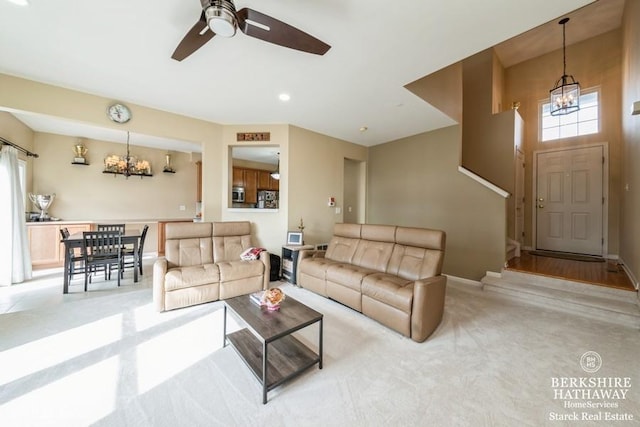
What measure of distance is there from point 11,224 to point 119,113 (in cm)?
238

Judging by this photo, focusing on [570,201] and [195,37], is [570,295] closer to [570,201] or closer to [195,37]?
[570,201]

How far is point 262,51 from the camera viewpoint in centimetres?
230

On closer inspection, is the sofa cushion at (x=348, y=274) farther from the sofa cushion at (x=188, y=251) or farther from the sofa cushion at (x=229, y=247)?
the sofa cushion at (x=188, y=251)

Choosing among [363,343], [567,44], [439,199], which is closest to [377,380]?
[363,343]

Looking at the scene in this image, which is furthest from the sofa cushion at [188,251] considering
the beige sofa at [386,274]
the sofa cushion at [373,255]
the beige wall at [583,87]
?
the beige wall at [583,87]

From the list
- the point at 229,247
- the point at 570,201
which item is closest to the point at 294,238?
the point at 229,247

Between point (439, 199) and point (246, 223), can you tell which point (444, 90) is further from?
point (246, 223)

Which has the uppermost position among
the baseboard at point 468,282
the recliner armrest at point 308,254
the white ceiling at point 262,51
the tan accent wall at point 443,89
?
the tan accent wall at point 443,89

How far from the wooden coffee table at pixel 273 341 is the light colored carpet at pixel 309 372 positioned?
10cm

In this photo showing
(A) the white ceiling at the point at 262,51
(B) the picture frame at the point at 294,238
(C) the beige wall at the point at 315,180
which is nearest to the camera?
(A) the white ceiling at the point at 262,51

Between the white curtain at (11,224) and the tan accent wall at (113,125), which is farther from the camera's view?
the white curtain at (11,224)

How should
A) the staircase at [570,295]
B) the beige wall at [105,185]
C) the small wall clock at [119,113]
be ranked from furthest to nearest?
the beige wall at [105,185]
the small wall clock at [119,113]
the staircase at [570,295]

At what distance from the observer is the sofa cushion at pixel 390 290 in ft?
7.59

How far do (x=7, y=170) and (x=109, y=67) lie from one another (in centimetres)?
271
